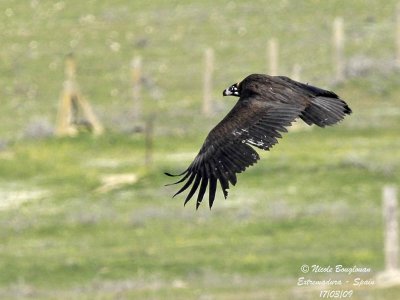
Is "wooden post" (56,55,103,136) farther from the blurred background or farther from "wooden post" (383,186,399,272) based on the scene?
"wooden post" (383,186,399,272)

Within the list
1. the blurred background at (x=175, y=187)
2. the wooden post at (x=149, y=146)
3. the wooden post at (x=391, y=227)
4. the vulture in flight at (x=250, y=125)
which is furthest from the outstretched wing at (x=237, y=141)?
the wooden post at (x=149, y=146)

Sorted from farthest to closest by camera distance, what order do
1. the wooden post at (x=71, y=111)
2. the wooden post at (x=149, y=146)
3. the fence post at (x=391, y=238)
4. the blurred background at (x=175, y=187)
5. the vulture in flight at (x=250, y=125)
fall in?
1. the wooden post at (x=71, y=111)
2. the wooden post at (x=149, y=146)
3. the blurred background at (x=175, y=187)
4. the fence post at (x=391, y=238)
5. the vulture in flight at (x=250, y=125)

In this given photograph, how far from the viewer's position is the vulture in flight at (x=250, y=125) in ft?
36.6

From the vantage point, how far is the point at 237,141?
446 inches

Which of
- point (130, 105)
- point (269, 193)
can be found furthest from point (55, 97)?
point (269, 193)

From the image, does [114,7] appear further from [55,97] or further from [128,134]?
[128,134]

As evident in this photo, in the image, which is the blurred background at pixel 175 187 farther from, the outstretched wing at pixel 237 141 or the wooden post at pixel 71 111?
the outstretched wing at pixel 237 141

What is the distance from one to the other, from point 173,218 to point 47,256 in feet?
10.3

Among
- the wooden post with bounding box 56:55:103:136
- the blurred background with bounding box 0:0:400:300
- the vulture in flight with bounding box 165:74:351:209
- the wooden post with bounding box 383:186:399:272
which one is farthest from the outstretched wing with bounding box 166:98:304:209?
the wooden post with bounding box 56:55:103:136

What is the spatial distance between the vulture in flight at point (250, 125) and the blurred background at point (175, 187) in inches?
281

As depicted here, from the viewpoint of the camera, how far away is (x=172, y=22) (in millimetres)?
60656

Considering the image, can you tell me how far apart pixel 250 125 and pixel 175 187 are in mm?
17024

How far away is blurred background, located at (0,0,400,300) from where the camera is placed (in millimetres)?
22000

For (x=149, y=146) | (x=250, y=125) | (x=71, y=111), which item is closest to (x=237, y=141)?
(x=250, y=125)
